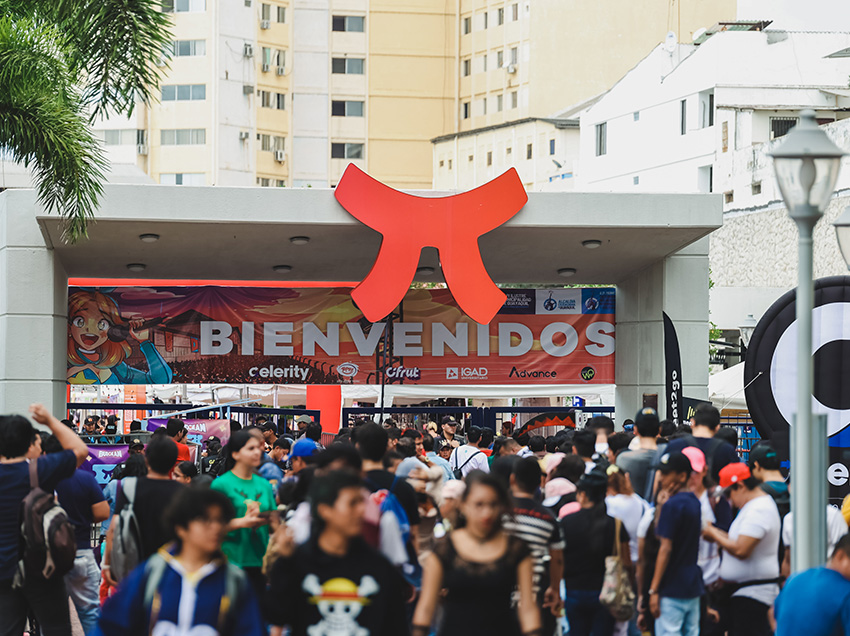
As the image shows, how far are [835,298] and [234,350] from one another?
34.9 feet

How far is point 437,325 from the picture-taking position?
20.7 metres

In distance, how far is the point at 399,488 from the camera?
7.06 metres

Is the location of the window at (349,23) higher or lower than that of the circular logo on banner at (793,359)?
higher

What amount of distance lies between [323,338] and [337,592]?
15.4 m

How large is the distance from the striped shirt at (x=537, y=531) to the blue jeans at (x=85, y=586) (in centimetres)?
336

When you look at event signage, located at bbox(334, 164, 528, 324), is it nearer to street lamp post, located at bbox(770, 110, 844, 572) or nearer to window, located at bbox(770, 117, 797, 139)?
street lamp post, located at bbox(770, 110, 844, 572)

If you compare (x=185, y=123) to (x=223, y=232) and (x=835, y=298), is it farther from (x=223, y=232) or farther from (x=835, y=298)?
(x=835, y=298)

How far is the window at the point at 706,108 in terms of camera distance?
2156 inches

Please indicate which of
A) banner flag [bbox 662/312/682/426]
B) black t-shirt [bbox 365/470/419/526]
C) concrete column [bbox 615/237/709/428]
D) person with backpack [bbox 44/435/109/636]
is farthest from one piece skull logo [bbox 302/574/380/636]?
concrete column [bbox 615/237/709/428]

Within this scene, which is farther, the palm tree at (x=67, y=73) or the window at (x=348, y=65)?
the window at (x=348, y=65)

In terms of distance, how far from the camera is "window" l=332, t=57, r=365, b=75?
271 ft

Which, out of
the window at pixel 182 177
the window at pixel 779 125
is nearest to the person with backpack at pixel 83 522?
the window at pixel 779 125

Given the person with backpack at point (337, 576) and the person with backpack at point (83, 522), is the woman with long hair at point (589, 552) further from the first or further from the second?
the person with backpack at point (83, 522)

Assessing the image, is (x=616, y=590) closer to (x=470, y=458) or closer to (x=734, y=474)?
(x=734, y=474)
